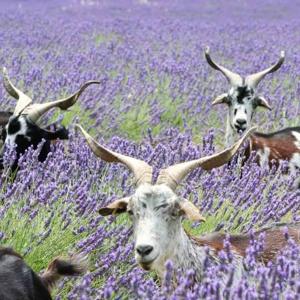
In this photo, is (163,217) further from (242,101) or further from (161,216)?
(242,101)

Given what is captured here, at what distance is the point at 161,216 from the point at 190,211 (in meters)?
0.14

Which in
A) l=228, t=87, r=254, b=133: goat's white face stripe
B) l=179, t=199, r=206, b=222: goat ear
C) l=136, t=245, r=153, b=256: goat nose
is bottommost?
l=228, t=87, r=254, b=133: goat's white face stripe

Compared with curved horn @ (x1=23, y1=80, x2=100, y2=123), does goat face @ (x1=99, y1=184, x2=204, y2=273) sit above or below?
above

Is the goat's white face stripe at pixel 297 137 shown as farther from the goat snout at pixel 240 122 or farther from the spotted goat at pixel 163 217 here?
the spotted goat at pixel 163 217

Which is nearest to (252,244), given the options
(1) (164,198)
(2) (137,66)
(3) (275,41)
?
(1) (164,198)

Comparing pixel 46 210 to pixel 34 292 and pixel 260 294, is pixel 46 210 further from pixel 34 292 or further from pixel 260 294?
pixel 260 294

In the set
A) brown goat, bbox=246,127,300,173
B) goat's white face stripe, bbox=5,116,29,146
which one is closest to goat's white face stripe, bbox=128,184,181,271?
goat's white face stripe, bbox=5,116,29,146

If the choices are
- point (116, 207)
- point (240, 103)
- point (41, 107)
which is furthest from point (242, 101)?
point (116, 207)

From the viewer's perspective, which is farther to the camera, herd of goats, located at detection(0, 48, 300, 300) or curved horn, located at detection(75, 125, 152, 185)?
curved horn, located at detection(75, 125, 152, 185)

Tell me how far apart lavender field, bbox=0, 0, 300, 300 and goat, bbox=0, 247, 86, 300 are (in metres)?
0.08

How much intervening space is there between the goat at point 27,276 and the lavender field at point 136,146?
78 mm

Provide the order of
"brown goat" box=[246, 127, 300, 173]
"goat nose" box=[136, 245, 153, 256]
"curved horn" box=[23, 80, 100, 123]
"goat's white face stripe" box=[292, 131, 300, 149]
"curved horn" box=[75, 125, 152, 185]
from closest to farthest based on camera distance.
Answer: "goat nose" box=[136, 245, 153, 256], "curved horn" box=[75, 125, 152, 185], "curved horn" box=[23, 80, 100, 123], "brown goat" box=[246, 127, 300, 173], "goat's white face stripe" box=[292, 131, 300, 149]

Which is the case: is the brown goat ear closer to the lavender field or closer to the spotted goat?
the spotted goat

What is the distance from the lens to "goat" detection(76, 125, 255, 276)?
9.03 ft
